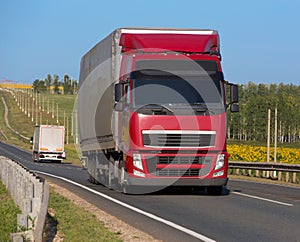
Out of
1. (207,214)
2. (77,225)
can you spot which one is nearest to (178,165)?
(207,214)

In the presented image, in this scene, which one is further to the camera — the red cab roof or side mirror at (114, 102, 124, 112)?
the red cab roof

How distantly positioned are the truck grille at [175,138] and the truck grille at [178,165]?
1.04ft

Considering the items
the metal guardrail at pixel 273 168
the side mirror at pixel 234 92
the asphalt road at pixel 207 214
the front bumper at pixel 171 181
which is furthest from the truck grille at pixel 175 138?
the metal guardrail at pixel 273 168

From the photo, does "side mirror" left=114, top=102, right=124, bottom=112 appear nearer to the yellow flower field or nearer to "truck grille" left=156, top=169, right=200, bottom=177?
"truck grille" left=156, top=169, right=200, bottom=177

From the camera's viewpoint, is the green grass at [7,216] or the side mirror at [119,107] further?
the side mirror at [119,107]

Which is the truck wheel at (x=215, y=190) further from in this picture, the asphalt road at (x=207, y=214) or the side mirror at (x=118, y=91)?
the side mirror at (x=118, y=91)

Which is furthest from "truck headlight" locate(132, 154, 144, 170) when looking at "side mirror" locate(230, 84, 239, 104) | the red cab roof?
the red cab roof

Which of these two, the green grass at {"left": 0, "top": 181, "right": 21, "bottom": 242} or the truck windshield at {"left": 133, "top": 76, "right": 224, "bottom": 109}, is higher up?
the truck windshield at {"left": 133, "top": 76, "right": 224, "bottom": 109}

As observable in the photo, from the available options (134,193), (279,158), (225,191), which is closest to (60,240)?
(134,193)

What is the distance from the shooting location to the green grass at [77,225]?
1105cm

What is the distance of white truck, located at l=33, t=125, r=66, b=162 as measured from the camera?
5897 centimetres

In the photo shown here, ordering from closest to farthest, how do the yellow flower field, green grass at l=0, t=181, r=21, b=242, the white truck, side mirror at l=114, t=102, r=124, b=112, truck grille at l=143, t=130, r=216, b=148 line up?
1. green grass at l=0, t=181, r=21, b=242
2. truck grille at l=143, t=130, r=216, b=148
3. side mirror at l=114, t=102, r=124, b=112
4. the white truck
5. the yellow flower field

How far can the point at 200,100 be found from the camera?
57.6 feet

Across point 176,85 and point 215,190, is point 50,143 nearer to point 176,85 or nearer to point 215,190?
point 215,190
